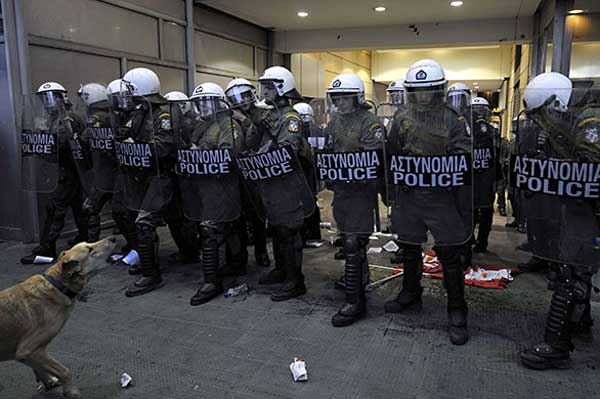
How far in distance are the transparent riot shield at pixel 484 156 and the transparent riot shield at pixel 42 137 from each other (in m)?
3.64

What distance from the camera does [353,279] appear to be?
122 inches

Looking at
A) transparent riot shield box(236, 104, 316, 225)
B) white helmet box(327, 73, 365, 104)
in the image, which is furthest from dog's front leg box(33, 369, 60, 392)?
white helmet box(327, 73, 365, 104)

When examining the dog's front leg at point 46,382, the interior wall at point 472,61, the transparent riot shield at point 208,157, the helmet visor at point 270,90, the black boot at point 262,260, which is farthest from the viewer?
the interior wall at point 472,61

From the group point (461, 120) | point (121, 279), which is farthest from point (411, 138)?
point (121, 279)

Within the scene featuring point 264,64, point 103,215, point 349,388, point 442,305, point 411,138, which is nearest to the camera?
point 349,388

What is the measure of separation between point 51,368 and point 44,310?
261mm

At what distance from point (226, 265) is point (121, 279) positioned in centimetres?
89

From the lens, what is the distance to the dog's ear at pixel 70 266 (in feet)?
7.02

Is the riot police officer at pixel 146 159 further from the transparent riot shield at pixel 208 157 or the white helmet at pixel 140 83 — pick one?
the transparent riot shield at pixel 208 157

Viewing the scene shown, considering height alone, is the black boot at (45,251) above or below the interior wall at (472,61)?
below

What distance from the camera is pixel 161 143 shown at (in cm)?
351

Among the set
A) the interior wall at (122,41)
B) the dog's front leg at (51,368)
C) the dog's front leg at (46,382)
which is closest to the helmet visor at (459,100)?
the dog's front leg at (51,368)

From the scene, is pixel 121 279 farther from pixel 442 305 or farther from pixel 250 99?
pixel 442 305

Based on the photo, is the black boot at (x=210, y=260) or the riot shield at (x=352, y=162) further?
the black boot at (x=210, y=260)
